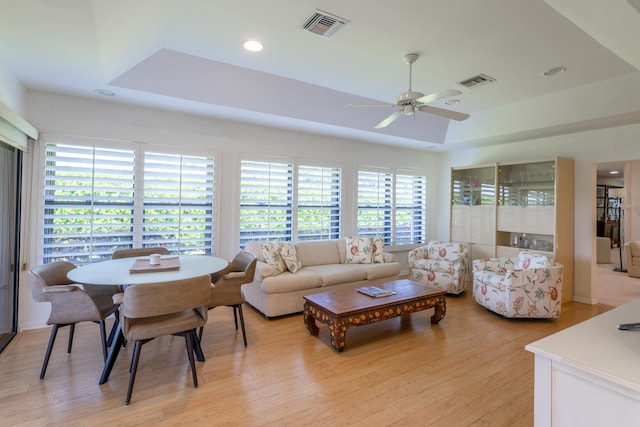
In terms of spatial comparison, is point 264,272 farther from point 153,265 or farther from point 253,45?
point 253,45

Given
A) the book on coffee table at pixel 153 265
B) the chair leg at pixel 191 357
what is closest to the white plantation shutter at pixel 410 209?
the book on coffee table at pixel 153 265

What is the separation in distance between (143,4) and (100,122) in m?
2.02

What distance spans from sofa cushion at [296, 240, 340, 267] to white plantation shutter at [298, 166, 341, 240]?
44cm

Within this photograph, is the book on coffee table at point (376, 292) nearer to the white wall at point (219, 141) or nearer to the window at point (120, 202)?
the white wall at point (219, 141)

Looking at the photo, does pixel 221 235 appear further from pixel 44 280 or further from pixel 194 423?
pixel 194 423

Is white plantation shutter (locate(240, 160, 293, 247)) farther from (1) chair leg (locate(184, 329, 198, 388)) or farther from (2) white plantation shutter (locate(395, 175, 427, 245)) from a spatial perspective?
(2) white plantation shutter (locate(395, 175, 427, 245))

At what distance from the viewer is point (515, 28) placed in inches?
104

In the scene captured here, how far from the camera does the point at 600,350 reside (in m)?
1.26

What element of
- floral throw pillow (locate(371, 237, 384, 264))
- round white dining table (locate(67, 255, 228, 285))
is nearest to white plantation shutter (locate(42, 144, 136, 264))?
round white dining table (locate(67, 255, 228, 285))

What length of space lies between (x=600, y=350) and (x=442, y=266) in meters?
3.97

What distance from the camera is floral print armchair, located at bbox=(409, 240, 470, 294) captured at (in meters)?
5.02

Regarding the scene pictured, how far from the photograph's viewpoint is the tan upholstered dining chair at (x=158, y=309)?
2244 mm

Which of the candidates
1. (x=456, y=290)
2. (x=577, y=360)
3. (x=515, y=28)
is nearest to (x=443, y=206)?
(x=456, y=290)

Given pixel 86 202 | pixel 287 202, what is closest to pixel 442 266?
pixel 287 202
